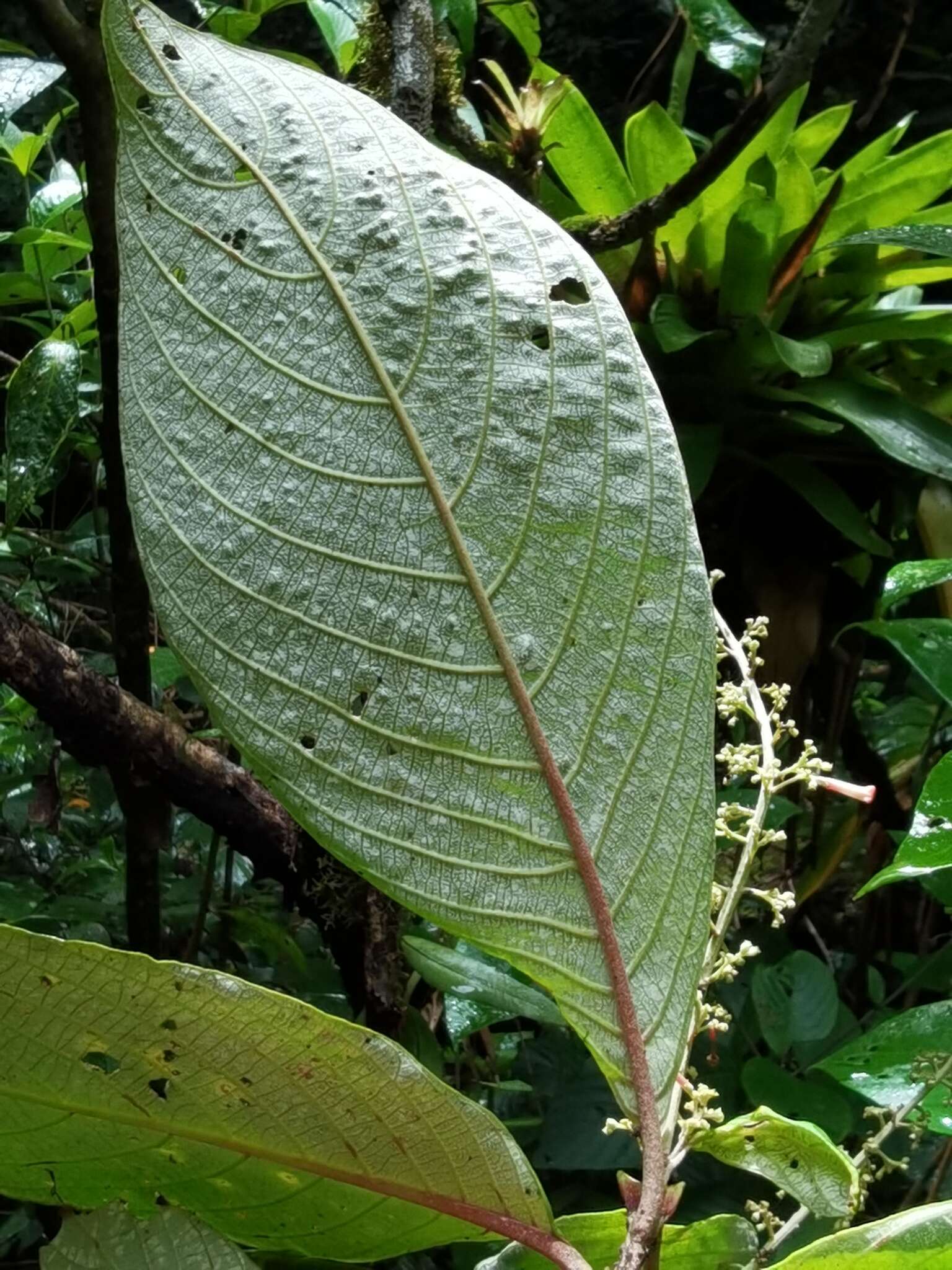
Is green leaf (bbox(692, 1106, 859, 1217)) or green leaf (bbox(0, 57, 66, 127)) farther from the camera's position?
green leaf (bbox(0, 57, 66, 127))

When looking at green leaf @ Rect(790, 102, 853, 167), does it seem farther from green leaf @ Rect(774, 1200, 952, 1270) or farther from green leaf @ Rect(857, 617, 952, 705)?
green leaf @ Rect(774, 1200, 952, 1270)

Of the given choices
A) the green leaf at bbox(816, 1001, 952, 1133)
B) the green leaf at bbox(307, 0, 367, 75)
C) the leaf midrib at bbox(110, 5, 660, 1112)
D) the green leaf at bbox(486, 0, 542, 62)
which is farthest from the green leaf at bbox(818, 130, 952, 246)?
the leaf midrib at bbox(110, 5, 660, 1112)

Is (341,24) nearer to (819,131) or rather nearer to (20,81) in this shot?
(20,81)

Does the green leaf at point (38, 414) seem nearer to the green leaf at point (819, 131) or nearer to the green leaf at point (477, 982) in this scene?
the green leaf at point (477, 982)

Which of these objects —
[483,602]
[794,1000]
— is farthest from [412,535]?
[794,1000]

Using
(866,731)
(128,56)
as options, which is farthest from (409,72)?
(866,731)

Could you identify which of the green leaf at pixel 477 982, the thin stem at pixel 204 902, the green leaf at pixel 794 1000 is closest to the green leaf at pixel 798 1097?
the green leaf at pixel 794 1000
